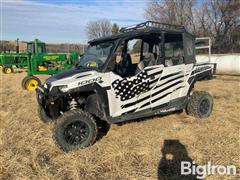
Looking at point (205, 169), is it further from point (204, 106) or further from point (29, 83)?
point (29, 83)

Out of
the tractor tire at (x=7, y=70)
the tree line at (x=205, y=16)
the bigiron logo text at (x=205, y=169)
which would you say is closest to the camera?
the bigiron logo text at (x=205, y=169)

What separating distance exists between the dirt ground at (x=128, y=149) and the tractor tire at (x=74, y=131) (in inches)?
6.0

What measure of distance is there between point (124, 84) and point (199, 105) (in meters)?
2.29

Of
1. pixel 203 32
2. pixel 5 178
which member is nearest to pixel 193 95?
pixel 5 178

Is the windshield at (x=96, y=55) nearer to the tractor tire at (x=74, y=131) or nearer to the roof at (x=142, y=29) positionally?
the roof at (x=142, y=29)

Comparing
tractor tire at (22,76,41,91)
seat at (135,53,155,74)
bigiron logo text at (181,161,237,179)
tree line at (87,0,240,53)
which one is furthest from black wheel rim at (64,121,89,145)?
tree line at (87,0,240,53)

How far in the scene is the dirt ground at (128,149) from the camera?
4.09 m

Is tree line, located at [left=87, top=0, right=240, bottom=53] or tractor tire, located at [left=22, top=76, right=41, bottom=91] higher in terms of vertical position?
tree line, located at [left=87, top=0, right=240, bottom=53]

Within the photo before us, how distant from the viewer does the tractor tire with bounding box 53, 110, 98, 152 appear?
471 centimetres

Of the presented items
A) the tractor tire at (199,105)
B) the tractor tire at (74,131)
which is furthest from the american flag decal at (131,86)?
the tractor tire at (199,105)

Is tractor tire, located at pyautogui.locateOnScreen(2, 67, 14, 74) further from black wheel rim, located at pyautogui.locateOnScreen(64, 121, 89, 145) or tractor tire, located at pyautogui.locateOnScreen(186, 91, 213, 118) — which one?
black wheel rim, located at pyautogui.locateOnScreen(64, 121, 89, 145)

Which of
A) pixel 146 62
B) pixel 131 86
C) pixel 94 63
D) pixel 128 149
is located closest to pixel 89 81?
pixel 94 63

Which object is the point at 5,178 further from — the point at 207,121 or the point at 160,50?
the point at 207,121

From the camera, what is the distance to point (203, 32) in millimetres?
34969
